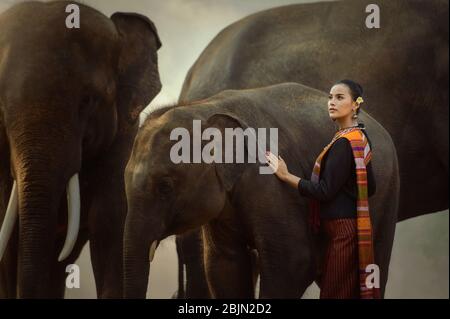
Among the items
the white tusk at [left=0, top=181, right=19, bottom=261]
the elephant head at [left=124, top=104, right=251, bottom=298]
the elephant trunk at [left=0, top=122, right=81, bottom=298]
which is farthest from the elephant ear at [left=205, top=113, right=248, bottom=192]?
the white tusk at [left=0, top=181, right=19, bottom=261]

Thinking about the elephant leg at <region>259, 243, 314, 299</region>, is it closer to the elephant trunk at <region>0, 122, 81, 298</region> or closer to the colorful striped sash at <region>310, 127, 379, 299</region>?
the colorful striped sash at <region>310, 127, 379, 299</region>

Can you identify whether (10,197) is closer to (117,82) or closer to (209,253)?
(117,82)

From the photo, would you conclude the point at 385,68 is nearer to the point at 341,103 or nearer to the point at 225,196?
the point at 341,103

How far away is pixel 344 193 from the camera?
2.16 metres

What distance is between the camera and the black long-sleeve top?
6.97 ft

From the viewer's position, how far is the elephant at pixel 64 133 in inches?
103

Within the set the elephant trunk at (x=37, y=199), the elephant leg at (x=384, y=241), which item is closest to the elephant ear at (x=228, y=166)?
the elephant leg at (x=384, y=241)

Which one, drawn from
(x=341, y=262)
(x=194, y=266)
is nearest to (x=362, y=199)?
(x=341, y=262)

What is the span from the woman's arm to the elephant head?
0.15 m

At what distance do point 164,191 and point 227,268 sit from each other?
0.89 feet
